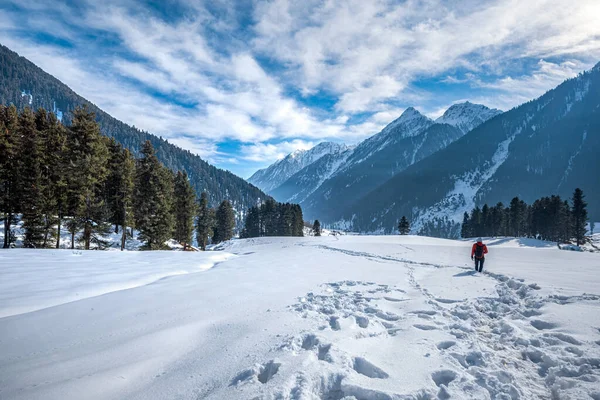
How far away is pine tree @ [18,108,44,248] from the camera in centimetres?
2112

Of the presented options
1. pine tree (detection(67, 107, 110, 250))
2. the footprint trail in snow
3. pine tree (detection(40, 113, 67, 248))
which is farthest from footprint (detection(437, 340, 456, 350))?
pine tree (detection(40, 113, 67, 248))

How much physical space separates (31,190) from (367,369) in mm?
29402

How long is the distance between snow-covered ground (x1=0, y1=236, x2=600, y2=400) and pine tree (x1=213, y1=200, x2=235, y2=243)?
197ft

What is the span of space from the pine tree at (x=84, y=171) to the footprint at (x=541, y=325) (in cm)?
2661

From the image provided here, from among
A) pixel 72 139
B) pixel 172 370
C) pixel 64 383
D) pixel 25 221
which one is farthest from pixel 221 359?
pixel 25 221

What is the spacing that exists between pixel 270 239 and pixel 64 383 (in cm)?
3842

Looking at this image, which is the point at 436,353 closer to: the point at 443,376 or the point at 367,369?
the point at 443,376

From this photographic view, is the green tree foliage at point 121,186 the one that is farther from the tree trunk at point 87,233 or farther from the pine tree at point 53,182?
the pine tree at point 53,182

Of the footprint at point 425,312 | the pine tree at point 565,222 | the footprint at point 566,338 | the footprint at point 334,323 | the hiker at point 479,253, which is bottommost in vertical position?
the footprint at point 334,323

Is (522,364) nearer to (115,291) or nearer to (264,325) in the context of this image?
(264,325)

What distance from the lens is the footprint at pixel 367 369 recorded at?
11.4 ft

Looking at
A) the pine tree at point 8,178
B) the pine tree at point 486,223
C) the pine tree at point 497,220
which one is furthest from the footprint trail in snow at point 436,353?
the pine tree at point 486,223

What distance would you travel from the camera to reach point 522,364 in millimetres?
4016

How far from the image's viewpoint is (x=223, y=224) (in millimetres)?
67125
